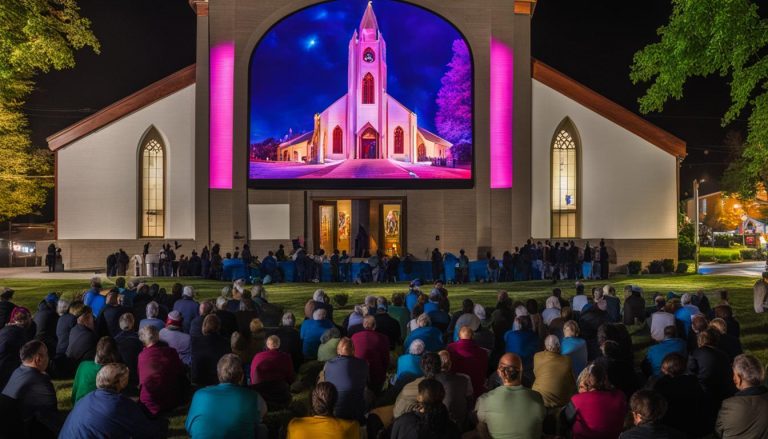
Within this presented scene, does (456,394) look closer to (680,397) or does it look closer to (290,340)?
(680,397)

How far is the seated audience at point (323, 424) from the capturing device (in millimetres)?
5262

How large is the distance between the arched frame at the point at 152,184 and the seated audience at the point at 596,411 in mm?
26972

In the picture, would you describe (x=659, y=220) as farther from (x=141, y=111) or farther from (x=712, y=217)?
(x=712, y=217)

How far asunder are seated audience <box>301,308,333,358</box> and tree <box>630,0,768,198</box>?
9067 millimetres

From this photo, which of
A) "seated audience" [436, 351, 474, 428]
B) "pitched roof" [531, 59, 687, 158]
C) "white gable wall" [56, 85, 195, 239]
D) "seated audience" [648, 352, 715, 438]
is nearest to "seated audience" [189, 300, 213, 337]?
"seated audience" [436, 351, 474, 428]

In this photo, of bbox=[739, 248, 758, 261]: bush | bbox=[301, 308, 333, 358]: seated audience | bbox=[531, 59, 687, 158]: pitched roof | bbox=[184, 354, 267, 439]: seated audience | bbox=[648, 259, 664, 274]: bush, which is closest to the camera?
bbox=[184, 354, 267, 439]: seated audience

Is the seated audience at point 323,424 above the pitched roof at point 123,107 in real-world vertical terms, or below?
below

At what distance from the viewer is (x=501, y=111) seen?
3045 cm

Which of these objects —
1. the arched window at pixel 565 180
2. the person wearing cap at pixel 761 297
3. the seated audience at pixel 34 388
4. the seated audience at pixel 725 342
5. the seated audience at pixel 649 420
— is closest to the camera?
the seated audience at pixel 649 420

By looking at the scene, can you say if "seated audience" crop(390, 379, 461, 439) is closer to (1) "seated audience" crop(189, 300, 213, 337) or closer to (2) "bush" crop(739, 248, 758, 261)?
(1) "seated audience" crop(189, 300, 213, 337)

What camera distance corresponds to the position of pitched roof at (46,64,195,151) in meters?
29.8

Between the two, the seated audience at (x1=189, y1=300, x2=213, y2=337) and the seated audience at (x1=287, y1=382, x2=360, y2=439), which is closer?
the seated audience at (x1=287, y1=382, x2=360, y2=439)

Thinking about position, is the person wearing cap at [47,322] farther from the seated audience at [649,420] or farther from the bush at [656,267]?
the bush at [656,267]

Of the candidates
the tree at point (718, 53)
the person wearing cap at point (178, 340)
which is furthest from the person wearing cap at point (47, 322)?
the tree at point (718, 53)
